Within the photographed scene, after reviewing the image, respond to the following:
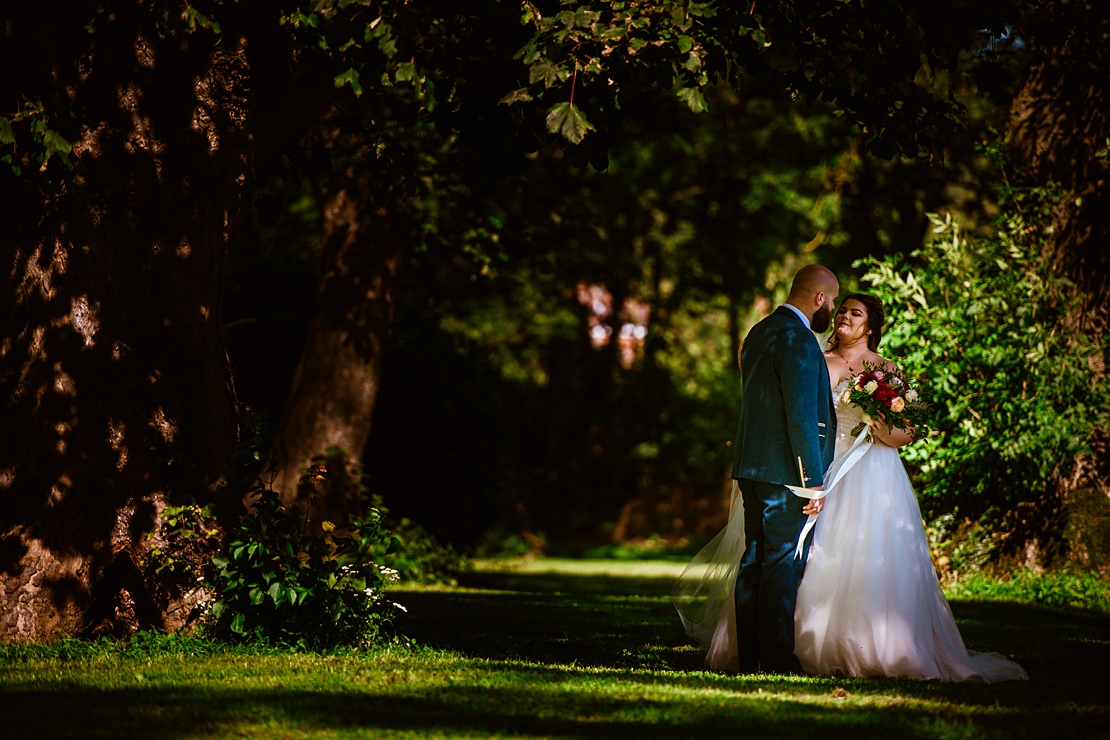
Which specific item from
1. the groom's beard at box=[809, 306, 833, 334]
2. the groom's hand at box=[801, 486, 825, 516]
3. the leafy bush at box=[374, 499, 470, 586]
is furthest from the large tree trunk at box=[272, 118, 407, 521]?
the groom's hand at box=[801, 486, 825, 516]

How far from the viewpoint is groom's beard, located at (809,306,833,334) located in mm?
7383

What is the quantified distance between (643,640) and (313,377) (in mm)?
6080

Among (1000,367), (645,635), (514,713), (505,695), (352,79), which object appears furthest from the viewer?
(1000,367)

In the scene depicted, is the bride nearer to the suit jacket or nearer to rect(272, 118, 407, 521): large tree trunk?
the suit jacket

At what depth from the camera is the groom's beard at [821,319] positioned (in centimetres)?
738

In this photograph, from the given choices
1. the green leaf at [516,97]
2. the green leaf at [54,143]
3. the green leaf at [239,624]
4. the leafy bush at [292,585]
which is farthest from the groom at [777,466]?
the green leaf at [54,143]

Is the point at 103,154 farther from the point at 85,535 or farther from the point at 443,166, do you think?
the point at 443,166

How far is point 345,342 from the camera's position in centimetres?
1372

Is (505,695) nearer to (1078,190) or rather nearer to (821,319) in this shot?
(821,319)

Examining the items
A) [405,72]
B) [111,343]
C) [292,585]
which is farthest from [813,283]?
[111,343]

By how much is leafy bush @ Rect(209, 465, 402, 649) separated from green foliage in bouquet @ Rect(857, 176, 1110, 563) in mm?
6964

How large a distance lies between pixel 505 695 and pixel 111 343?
371cm

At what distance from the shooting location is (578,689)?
20.5 ft

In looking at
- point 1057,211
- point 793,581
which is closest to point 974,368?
point 1057,211
